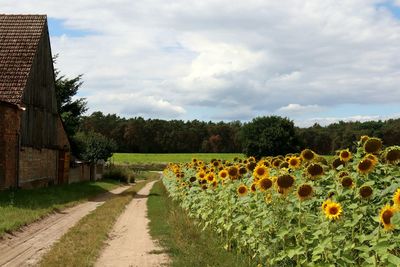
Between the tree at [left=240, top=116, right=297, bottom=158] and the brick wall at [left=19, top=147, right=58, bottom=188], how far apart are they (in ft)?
140

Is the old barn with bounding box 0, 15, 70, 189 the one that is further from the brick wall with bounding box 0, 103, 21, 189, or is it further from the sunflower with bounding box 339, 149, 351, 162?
the sunflower with bounding box 339, 149, 351, 162

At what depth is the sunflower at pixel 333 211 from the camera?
533cm

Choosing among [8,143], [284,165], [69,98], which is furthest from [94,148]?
[284,165]

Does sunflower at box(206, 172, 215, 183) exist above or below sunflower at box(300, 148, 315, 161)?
below

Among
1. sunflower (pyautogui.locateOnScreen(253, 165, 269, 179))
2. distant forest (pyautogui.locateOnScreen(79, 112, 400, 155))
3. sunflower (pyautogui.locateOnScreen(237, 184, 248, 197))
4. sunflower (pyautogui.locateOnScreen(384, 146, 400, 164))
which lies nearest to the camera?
sunflower (pyautogui.locateOnScreen(384, 146, 400, 164))

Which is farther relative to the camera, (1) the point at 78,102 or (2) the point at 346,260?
(1) the point at 78,102

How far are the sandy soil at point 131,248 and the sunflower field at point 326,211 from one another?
1.75 metres

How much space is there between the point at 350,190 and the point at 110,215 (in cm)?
1250

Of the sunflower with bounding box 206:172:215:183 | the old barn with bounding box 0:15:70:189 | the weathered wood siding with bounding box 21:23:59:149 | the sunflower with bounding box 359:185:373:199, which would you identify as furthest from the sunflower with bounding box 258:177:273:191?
the weathered wood siding with bounding box 21:23:59:149

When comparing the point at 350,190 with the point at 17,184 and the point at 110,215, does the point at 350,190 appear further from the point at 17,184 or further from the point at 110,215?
the point at 17,184

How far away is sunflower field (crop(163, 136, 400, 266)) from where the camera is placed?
5152mm

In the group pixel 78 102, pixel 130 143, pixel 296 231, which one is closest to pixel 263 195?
pixel 296 231

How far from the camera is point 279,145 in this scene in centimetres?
7125

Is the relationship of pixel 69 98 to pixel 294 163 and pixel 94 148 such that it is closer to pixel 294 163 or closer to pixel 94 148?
pixel 94 148
